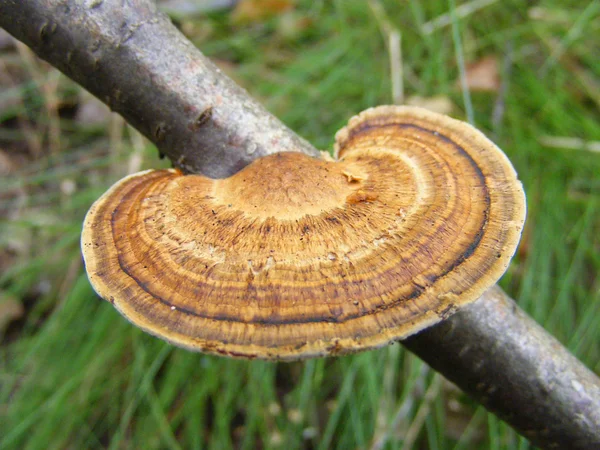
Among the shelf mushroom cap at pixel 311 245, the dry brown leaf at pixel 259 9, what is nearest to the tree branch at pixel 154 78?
the shelf mushroom cap at pixel 311 245

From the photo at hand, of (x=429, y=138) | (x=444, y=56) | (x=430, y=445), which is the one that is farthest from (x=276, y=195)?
(x=444, y=56)

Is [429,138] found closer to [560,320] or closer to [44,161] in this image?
[560,320]

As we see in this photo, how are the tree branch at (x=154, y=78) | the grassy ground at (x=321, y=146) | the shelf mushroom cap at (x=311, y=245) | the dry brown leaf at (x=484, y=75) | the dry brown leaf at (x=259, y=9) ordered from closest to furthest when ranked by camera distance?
the shelf mushroom cap at (x=311, y=245) → the tree branch at (x=154, y=78) → the grassy ground at (x=321, y=146) → the dry brown leaf at (x=484, y=75) → the dry brown leaf at (x=259, y=9)

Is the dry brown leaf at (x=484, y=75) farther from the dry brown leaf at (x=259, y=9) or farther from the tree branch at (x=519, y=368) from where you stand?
the tree branch at (x=519, y=368)

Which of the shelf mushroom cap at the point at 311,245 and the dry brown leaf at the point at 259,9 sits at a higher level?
the dry brown leaf at the point at 259,9

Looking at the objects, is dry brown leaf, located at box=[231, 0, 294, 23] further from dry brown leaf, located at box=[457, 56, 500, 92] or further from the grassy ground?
dry brown leaf, located at box=[457, 56, 500, 92]

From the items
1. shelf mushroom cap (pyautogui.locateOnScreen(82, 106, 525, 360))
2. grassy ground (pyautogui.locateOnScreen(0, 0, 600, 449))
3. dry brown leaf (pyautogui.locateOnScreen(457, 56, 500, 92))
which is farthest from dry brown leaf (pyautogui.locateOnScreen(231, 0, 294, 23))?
shelf mushroom cap (pyautogui.locateOnScreen(82, 106, 525, 360))
